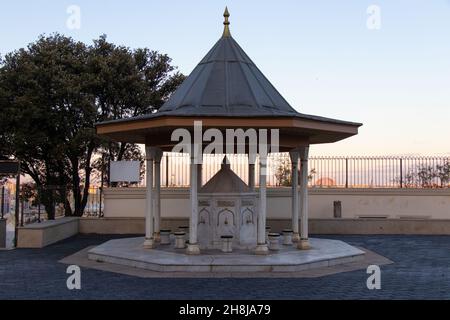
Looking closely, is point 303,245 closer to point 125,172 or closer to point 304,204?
point 304,204

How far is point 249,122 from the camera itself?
12422 mm

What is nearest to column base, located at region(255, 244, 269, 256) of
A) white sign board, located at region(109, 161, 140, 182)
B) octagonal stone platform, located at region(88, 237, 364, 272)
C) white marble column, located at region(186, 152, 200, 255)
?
octagonal stone platform, located at region(88, 237, 364, 272)

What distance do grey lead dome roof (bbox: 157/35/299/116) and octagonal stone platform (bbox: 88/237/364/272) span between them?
3518 mm

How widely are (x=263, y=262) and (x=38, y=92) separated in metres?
16.2

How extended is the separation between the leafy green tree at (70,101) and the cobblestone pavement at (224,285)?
34.0 feet

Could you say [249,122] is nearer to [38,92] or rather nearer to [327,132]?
[327,132]

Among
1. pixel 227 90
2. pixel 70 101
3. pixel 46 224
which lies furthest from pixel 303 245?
pixel 70 101

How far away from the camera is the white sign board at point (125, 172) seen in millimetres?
22641

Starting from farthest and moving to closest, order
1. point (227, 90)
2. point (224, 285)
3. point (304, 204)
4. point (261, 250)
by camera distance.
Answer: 1. point (304, 204)
2. point (227, 90)
3. point (261, 250)
4. point (224, 285)

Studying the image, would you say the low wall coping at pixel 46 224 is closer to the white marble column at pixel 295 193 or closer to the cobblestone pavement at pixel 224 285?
the cobblestone pavement at pixel 224 285

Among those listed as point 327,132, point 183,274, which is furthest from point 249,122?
point 183,274

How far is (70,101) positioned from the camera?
967 inches

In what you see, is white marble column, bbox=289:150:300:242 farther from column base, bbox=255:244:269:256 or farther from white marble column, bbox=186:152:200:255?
white marble column, bbox=186:152:200:255

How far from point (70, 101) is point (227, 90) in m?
12.8
